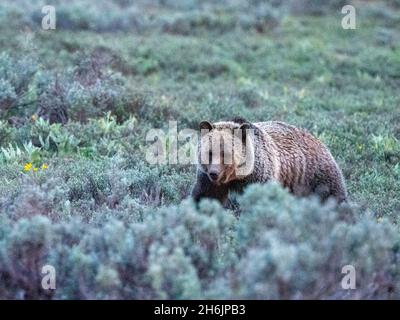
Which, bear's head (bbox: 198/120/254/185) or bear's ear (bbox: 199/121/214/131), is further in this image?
bear's ear (bbox: 199/121/214/131)

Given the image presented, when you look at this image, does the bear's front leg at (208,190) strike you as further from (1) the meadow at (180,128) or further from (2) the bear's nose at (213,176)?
(2) the bear's nose at (213,176)

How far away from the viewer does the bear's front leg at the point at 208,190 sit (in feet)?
21.5

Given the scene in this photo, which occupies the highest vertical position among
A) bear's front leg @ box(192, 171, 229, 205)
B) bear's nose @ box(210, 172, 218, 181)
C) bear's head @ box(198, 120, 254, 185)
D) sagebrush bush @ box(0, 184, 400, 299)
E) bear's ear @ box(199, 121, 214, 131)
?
bear's ear @ box(199, 121, 214, 131)

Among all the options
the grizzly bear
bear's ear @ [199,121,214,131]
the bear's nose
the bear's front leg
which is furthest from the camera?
the bear's front leg

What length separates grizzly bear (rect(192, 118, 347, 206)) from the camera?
6219mm

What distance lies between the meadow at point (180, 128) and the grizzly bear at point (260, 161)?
1.05 feet

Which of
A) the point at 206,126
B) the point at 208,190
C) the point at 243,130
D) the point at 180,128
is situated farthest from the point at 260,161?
the point at 180,128

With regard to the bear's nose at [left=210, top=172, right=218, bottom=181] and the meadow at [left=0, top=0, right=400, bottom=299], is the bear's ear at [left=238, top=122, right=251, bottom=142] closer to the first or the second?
the bear's nose at [left=210, top=172, right=218, bottom=181]

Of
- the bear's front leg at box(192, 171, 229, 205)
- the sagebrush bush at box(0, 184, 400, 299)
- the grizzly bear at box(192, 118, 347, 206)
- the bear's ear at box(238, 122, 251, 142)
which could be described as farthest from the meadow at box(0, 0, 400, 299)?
the bear's ear at box(238, 122, 251, 142)

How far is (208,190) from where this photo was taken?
659 cm

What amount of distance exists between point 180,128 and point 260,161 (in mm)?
4015

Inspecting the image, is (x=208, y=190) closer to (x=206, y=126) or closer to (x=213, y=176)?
(x=213, y=176)

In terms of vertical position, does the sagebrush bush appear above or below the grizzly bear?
below

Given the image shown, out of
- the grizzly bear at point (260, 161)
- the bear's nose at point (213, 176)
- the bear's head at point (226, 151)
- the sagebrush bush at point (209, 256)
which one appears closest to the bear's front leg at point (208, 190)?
the grizzly bear at point (260, 161)
